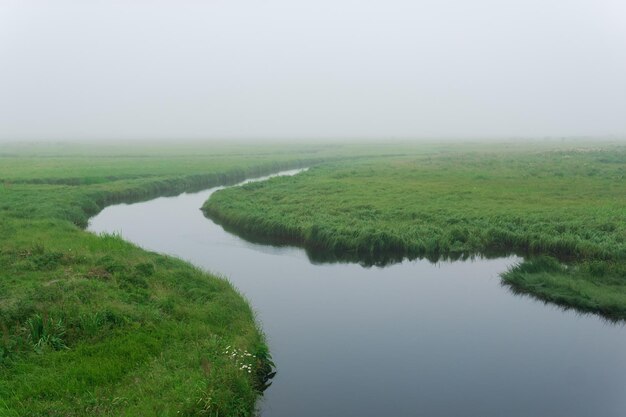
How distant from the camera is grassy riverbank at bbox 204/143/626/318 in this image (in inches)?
706

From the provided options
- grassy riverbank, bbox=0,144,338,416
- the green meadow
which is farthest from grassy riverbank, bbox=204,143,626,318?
grassy riverbank, bbox=0,144,338,416

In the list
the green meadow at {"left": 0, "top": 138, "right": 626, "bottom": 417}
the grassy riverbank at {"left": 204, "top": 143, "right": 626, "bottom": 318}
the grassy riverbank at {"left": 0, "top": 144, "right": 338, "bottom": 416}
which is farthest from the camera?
the grassy riverbank at {"left": 204, "top": 143, "right": 626, "bottom": 318}

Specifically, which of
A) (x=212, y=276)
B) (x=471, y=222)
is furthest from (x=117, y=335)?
(x=471, y=222)

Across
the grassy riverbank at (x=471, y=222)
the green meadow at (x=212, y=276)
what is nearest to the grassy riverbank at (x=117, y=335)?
the green meadow at (x=212, y=276)

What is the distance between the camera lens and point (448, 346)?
14141 millimetres

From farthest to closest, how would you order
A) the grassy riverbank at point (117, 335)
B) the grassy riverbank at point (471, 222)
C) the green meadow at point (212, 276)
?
1. the grassy riverbank at point (471, 222)
2. the green meadow at point (212, 276)
3. the grassy riverbank at point (117, 335)

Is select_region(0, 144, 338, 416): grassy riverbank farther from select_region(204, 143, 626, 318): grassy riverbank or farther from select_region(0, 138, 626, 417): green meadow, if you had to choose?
select_region(204, 143, 626, 318): grassy riverbank

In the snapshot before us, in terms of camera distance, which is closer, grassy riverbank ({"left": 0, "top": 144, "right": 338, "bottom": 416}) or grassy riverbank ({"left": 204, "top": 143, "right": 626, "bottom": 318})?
grassy riverbank ({"left": 0, "top": 144, "right": 338, "bottom": 416})

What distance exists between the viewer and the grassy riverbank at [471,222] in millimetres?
17922

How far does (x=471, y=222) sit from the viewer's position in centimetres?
2462

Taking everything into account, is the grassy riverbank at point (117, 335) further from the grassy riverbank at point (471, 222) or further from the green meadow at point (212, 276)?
the grassy riverbank at point (471, 222)

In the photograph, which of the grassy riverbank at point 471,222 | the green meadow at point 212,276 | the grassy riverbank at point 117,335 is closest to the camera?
the grassy riverbank at point 117,335

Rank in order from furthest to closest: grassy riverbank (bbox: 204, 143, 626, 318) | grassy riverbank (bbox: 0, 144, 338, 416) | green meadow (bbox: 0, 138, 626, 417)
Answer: grassy riverbank (bbox: 204, 143, 626, 318) < green meadow (bbox: 0, 138, 626, 417) < grassy riverbank (bbox: 0, 144, 338, 416)

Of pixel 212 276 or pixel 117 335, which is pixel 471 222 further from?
pixel 117 335
